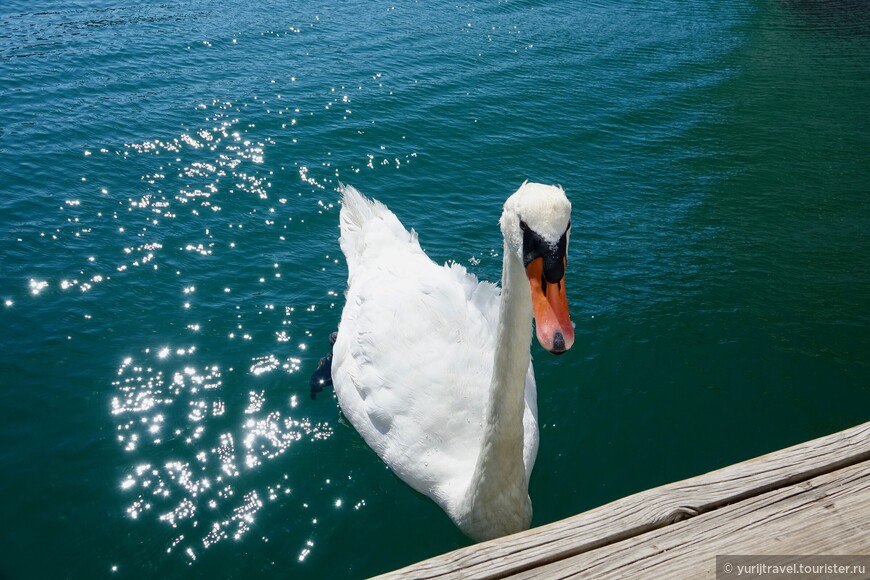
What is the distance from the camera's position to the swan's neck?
14.9 ft

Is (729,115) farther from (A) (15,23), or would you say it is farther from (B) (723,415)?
(A) (15,23)

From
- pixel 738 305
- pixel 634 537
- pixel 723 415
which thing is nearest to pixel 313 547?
pixel 634 537

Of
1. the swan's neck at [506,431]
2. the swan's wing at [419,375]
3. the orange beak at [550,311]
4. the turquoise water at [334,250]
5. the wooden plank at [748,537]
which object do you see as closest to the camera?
the wooden plank at [748,537]

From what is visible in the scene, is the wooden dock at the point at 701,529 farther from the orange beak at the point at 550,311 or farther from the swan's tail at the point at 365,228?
the swan's tail at the point at 365,228

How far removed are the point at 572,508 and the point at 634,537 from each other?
388 centimetres

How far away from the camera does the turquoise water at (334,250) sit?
6.62 m

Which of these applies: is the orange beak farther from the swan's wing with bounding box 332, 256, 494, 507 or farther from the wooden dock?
the swan's wing with bounding box 332, 256, 494, 507

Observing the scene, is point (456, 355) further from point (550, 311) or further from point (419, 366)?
point (550, 311)

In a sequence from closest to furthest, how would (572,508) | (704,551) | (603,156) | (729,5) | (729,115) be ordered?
(704,551) < (572,508) < (603,156) < (729,115) < (729,5)

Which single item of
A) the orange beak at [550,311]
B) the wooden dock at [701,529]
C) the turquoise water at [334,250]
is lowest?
the turquoise water at [334,250]

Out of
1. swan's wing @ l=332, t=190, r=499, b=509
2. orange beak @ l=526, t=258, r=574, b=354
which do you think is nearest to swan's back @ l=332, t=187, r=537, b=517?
swan's wing @ l=332, t=190, r=499, b=509

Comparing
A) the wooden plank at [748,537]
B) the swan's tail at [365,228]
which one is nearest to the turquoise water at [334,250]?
the swan's tail at [365,228]

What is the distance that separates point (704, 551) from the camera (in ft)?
9.11

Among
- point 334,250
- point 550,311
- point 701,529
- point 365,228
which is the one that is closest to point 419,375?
point 550,311
